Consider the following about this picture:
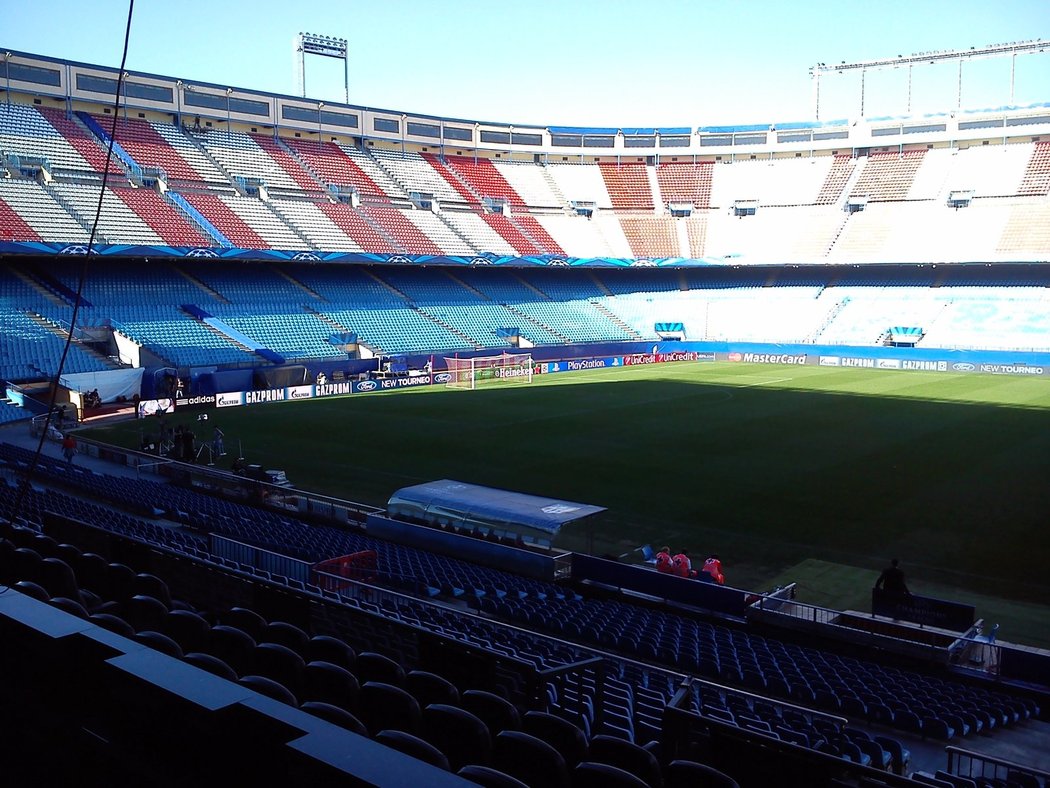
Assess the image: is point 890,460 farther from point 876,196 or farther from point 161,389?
point 876,196

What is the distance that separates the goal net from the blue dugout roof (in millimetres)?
28658

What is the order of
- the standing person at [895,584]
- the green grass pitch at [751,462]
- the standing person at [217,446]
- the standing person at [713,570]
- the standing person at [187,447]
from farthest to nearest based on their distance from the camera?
the standing person at [217,446], the standing person at [187,447], the green grass pitch at [751,462], the standing person at [713,570], the standing person at [895,584]

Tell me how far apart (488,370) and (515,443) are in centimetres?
2307

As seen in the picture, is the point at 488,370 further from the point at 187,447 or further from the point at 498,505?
the point at 498,505

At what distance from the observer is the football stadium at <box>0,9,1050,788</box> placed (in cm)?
461

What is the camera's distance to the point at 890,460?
28328 mm

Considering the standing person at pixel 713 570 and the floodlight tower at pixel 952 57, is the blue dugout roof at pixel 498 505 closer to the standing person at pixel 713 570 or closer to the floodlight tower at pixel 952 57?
the standing person at pixel 713 570

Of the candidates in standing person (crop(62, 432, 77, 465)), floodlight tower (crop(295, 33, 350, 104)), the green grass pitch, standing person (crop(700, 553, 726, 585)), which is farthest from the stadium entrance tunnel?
floodlight tower (crop(295, 33, 350, 104))

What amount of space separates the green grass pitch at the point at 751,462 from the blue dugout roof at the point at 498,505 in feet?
4.34

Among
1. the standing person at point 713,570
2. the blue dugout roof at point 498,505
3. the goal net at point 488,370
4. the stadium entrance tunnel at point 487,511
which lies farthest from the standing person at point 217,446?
the goal net at point 488,370

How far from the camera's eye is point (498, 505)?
61.1 feet

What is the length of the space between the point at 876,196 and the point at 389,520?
63.2 m

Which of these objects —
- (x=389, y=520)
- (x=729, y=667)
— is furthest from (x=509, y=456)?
(x=729, y=667)

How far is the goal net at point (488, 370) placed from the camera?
2012 inches
